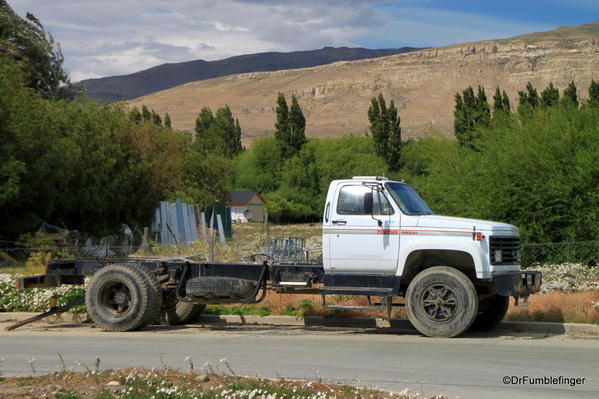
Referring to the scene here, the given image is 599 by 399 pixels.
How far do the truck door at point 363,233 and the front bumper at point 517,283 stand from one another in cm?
173

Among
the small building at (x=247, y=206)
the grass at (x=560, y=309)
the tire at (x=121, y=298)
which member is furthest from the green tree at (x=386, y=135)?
the tire at (x=121, y=298)

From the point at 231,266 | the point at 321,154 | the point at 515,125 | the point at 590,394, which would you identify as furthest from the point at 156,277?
the point at 321,154

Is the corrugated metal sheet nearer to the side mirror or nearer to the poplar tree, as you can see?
the side mirror

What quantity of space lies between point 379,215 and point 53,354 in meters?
5.66

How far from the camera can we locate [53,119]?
3631 cm

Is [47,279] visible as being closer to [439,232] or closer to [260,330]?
[260,330]

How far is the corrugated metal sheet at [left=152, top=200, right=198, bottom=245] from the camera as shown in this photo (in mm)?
42031

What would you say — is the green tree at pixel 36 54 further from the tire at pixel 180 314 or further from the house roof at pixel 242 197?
the house roof at pixel 242 197

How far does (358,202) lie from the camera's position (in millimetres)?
13789

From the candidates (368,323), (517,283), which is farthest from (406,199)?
Answer: (368,323)

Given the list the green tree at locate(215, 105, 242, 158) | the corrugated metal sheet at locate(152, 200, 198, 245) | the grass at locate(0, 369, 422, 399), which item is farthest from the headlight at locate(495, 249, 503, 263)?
the green tree at locate(215, 105, 242, 158)

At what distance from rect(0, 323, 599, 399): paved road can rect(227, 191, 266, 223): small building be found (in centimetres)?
9034

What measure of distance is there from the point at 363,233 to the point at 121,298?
463cm

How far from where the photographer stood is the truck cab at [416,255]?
1302cm
